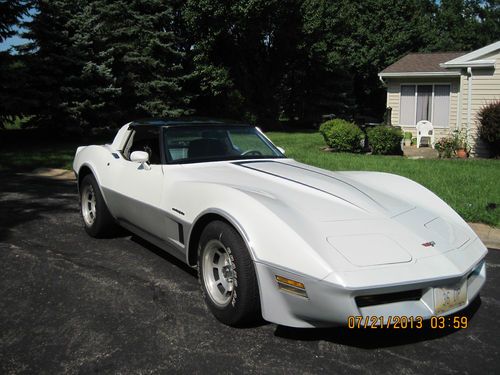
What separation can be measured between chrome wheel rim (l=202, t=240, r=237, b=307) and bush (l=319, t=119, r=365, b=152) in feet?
36.6

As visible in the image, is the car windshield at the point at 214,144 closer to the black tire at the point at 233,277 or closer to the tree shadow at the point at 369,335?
the black tire at the point at 233,277

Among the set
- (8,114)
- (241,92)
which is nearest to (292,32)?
(241,92)

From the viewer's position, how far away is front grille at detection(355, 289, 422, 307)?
2.83 metres

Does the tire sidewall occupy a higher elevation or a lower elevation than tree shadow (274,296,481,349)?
higher

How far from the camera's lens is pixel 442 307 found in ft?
9.77

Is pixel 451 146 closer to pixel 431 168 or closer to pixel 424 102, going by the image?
pixel 431 168

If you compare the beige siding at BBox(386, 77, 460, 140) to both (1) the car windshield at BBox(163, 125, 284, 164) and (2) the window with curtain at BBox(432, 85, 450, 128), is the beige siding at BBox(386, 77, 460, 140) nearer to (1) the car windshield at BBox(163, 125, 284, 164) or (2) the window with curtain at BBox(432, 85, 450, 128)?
(2) the window with curtain at BBox(432, 85, 450, 128)

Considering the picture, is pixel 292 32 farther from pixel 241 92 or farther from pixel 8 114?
pixel 8 114

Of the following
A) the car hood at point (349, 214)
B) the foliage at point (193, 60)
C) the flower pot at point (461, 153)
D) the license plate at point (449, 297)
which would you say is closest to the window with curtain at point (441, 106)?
the flower pot at point (461, 153)

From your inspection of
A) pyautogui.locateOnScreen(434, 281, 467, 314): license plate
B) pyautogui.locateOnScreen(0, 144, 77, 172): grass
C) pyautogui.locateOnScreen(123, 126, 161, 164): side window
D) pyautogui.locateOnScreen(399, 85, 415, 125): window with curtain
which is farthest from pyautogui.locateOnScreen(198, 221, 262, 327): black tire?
pyautogui.locateOnScreen(399, 85, 415, 125): window with curtain

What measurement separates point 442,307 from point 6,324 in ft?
9.28

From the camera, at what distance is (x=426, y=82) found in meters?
18.1

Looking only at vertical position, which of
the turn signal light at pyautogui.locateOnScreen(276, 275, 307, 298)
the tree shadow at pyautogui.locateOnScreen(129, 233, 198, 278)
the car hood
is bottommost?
the tree shadow at pyautogui.locateOnScreen(129, 233, 198, 278)

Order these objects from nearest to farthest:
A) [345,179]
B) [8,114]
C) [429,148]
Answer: [345,179] < [8,114] < [429,148]
